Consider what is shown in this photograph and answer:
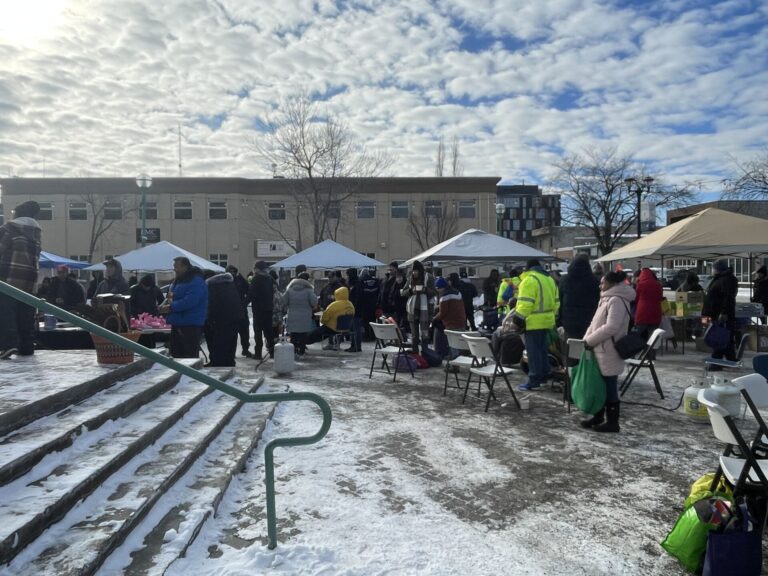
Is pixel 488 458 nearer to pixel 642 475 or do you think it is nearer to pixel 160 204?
pixel 642 475

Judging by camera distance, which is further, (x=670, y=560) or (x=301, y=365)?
(x=301, y=365)

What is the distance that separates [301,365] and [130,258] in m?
6.06

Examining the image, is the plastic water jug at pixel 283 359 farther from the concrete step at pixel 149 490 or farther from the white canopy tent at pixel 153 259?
the white canopy tent at pixel 153 259

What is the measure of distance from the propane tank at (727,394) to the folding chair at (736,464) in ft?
5.03

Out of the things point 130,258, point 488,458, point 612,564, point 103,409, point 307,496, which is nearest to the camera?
point 612,564

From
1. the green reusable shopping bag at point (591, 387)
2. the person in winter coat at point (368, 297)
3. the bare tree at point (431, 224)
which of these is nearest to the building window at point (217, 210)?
the bare tree at point (431, 224)

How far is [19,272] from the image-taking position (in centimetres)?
572

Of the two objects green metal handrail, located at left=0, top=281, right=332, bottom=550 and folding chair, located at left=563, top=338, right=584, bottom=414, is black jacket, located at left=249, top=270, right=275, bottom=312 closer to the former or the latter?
folding chair, located at left=563, top=338, right=584, bottom=414

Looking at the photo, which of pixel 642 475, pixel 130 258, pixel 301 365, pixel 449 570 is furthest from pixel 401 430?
pixel 130 258

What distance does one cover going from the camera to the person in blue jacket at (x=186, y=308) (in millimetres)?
7578

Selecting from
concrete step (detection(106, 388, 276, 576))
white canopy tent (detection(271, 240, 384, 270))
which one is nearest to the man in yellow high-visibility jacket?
concrete step (detection(106, 388, 276, 576))

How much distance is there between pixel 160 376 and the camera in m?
5.89

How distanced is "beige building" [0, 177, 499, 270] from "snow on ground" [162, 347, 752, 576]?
30924 millimetres

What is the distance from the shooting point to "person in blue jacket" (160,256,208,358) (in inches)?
298
